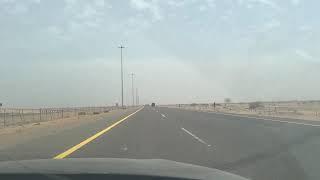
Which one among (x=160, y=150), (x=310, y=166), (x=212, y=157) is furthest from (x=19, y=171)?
(x=160, y=150)

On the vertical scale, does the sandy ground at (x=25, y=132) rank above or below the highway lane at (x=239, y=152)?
above

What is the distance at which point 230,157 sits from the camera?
16531mm

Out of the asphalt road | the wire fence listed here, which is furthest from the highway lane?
the wire fence

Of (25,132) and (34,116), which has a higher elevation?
(34,116)

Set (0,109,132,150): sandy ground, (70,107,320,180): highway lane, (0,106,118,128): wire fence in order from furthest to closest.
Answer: (0,106,118,128): wire fence, (0,109,132,150): sandy ground, (70,107,320,180): highway lane

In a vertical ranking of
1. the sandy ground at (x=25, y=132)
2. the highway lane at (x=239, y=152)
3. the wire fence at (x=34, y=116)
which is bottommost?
the highway lane at (x=239, y=152)

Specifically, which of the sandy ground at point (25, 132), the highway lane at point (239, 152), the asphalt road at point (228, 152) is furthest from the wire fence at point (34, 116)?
the highway lane at point (239, 152)

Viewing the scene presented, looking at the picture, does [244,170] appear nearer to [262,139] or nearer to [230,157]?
[230,157]

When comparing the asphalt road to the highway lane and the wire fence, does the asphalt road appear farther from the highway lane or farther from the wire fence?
the wire fence

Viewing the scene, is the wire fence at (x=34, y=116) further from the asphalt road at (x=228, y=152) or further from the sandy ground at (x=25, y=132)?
the asphalt road at (x=228, y=152)

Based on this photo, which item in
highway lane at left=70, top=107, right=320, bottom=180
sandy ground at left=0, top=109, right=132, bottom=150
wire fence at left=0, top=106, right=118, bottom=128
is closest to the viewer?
highway lane at left=70, top=107, right=320, bottom=180

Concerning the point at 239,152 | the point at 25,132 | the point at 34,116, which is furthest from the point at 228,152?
the point at 34,116

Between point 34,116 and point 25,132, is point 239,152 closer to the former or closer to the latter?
point 25,132

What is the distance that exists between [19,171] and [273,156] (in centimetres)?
1176
